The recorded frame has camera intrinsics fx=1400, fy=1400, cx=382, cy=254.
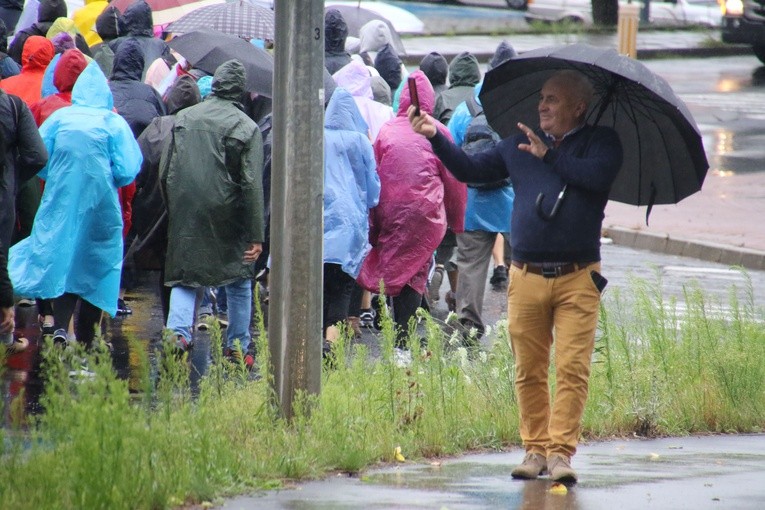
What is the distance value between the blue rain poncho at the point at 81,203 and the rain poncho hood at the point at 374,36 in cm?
628

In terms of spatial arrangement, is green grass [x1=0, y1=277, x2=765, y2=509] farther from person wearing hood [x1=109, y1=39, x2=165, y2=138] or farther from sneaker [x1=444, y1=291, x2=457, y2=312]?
sneaker [x1=444, y1=291, x2=457, y2=312]

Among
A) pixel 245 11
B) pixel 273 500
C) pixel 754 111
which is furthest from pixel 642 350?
pixel 754 111

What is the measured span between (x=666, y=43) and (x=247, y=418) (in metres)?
27.0

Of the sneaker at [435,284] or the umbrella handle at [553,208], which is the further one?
the sneaker at [435,284]

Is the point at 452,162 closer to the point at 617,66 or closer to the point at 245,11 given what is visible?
the point at 617,66

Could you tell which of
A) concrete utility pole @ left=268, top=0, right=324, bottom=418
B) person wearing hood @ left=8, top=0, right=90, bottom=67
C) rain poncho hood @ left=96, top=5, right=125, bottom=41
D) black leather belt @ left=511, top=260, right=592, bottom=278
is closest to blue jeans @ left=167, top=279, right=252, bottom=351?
concrete utility pole @ left=268, top=0, right=324, bottom=418

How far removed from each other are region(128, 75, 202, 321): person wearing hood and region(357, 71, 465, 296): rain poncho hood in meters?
1.38

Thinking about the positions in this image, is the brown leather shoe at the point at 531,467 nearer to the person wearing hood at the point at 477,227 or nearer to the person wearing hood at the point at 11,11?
the person wearing hood at the point at 477,227

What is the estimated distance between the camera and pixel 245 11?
13.9 meters

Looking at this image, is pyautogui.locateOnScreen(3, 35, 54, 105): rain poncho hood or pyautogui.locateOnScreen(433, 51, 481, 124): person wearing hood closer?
pyautogui.locateOnScreen(3, 35, 54, 105): rain poncho hood

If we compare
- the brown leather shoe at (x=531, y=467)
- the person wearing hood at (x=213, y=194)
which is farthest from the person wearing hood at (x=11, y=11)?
the brown leather shoe at (x=531, y=467)

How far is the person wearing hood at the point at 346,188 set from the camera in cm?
932

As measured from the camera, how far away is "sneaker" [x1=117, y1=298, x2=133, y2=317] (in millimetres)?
10797

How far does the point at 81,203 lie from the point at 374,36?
6720 millimetres
